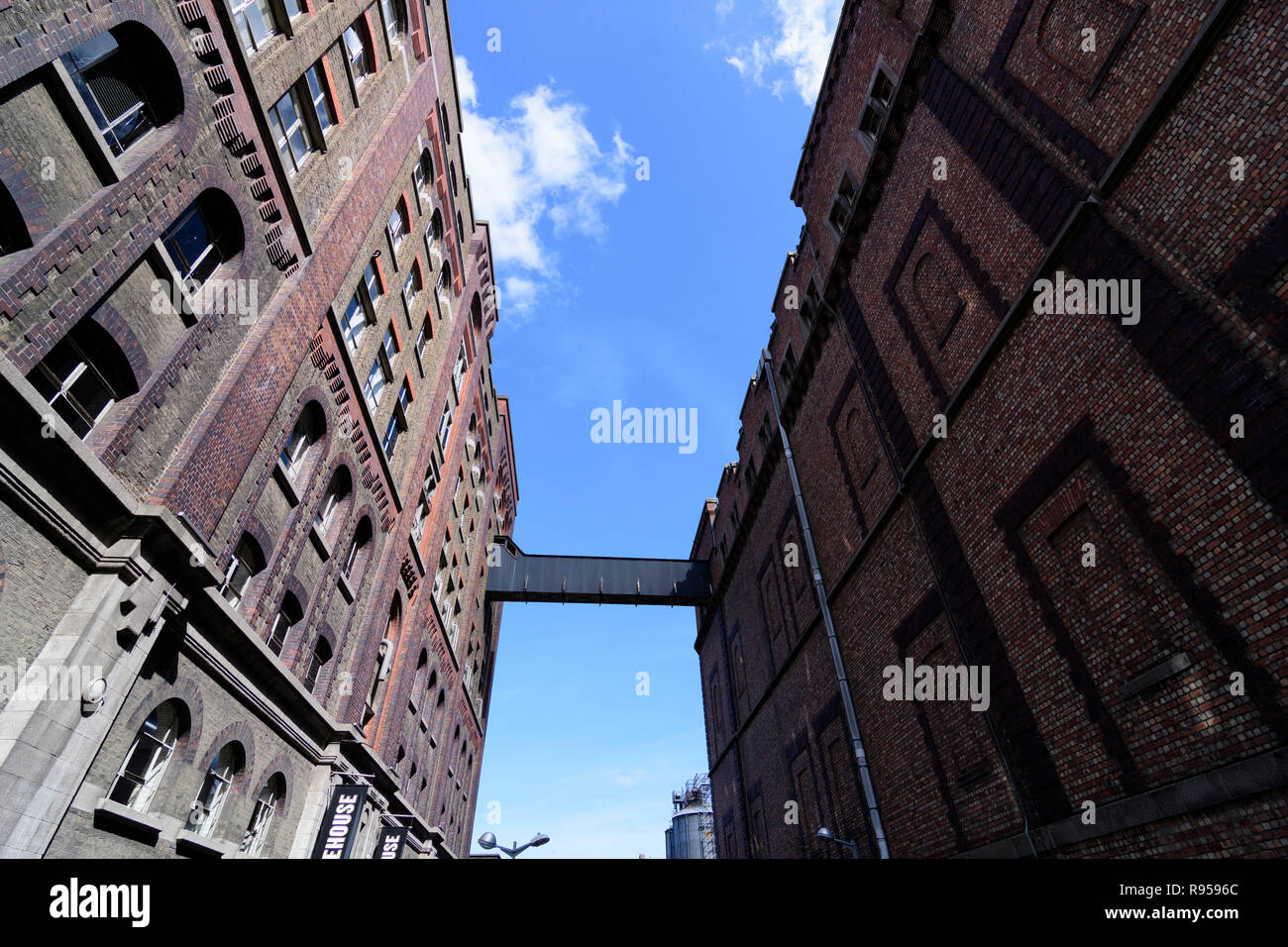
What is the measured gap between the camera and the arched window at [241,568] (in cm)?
1220

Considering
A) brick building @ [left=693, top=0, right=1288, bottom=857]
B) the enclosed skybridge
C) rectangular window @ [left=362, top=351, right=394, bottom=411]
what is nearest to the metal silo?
the enclosed skybridge

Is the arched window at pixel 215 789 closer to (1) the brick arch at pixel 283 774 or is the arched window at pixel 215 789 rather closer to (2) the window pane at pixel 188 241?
(1) the brick arch at pixel 283 774

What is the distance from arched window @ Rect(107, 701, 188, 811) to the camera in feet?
31.5

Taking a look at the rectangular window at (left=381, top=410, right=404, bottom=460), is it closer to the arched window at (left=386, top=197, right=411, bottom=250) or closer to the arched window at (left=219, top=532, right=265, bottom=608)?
the arched window at (left=386, top=197, right=411, bottom=250)

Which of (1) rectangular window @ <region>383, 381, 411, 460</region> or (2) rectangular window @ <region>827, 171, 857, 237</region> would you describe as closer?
(2) rectangular window @ <region>827, 171, 857, 237</region>

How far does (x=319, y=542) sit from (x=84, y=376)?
722cm

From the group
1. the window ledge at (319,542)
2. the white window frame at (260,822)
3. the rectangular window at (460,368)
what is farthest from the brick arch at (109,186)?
the rectangular window at (460,368)

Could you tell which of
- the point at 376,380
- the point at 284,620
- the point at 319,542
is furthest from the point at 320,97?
the point at 284,620

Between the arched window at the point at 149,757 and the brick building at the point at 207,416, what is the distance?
44 millimetres

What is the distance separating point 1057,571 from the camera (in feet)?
34.2

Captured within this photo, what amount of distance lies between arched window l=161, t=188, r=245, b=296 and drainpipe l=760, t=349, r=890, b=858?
1654 centimetres

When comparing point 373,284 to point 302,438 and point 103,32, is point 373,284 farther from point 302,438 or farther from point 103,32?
point 103,32

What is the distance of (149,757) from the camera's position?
1018cm
